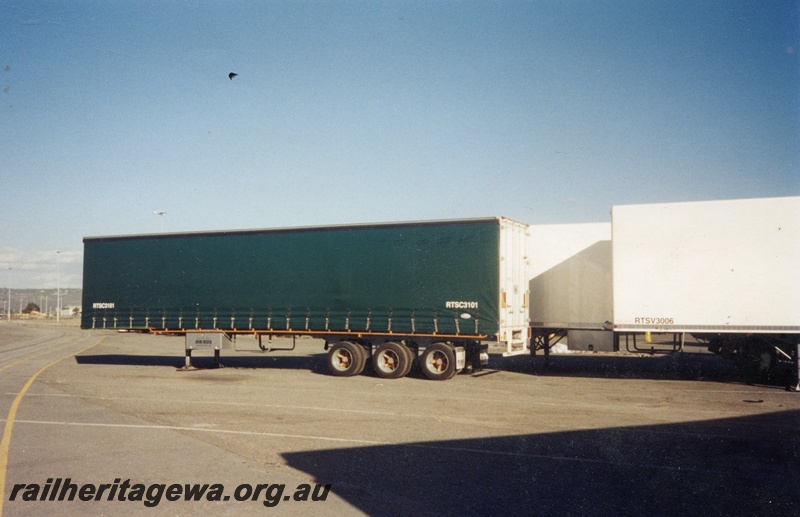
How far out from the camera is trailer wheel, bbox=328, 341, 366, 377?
1894 centimetres

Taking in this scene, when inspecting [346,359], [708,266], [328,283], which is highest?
[708,266]

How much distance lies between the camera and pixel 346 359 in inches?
756

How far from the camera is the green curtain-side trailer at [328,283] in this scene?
694 inches

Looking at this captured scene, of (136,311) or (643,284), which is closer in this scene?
(643,284)

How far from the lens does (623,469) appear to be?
26.6ft

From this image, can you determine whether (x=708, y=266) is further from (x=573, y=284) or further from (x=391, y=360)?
(x=391, y=360)

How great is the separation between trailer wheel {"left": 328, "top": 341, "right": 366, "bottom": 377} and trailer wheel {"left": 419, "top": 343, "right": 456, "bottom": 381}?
6.25 ft

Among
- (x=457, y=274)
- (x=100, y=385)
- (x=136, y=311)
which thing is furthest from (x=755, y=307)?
(x=136, y=311)

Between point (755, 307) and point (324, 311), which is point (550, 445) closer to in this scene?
point (755, 307)

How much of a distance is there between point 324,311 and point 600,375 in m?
8.41

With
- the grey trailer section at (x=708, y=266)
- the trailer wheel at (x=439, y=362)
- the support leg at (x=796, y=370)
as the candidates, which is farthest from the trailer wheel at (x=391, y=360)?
the support leg at (x=796, y=370)

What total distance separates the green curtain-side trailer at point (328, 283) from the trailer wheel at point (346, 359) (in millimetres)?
323

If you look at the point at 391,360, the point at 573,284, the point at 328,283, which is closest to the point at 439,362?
the point at 391,360

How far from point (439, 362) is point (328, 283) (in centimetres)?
396
